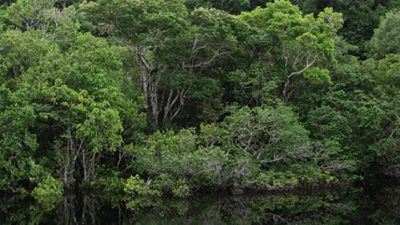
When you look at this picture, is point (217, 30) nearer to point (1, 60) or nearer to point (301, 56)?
point (301, 56)

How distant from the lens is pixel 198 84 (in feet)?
86.9

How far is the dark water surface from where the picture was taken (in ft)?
57.2

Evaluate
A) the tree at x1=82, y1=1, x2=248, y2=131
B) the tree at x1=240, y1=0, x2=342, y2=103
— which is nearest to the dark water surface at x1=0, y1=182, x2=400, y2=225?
the tree at x1=82, y1=1, x2=248, y2=131

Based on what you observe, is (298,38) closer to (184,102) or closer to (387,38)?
(184,102)

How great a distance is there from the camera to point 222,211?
18953mm

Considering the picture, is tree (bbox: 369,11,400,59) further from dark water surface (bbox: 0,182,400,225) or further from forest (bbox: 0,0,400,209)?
dark water surface (bbox: 0,182,400,225)

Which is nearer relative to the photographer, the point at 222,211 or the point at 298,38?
the point at 222,211

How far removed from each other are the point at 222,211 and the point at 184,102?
1093cm

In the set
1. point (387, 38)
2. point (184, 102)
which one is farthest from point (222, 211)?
point (387, 38)

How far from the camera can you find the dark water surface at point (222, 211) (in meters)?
17.4

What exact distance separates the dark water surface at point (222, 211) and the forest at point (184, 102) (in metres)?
0.78

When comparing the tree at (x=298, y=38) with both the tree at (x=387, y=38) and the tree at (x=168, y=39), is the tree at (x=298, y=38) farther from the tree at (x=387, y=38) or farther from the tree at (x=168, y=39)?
the tree at (x=387, y=38)

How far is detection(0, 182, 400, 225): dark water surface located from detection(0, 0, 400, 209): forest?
78 centimetres

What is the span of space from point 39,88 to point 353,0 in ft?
89.1
